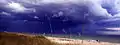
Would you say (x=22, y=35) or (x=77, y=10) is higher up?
(x=77, y=10)

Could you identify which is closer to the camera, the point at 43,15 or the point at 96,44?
the point at 96,44

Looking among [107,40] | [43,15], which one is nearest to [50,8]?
[43,15]

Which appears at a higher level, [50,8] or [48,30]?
[50,8]

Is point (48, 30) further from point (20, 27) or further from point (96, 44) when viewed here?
point (96, 44)

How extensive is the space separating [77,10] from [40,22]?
0.49 m

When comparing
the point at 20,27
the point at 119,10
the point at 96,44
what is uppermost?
the point at 119,10

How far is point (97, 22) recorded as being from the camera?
278 centimetres

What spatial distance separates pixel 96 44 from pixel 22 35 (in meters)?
0.94

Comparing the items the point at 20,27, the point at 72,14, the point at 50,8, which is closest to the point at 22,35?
the point at 20,27

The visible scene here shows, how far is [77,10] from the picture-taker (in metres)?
2.83

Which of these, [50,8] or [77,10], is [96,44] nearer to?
[77,10]

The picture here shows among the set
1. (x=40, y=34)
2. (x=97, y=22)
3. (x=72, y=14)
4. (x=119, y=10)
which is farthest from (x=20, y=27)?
(x=119, y=10)

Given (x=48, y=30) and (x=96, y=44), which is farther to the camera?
(x=48, y=30)

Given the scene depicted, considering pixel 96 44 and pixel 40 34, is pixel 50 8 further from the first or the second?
pixel 96 44
